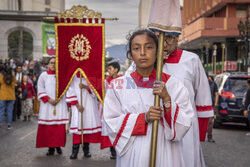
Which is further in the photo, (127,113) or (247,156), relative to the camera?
(247,156)

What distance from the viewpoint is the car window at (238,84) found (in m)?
12.3

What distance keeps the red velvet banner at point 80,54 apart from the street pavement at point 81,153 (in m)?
1.26

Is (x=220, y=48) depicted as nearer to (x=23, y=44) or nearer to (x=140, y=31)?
(x=23, y=44)

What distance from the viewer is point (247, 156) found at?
803 cm

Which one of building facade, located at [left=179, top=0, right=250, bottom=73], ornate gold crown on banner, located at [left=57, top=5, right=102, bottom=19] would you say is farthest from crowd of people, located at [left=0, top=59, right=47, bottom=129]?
building facade, located at [left=179, top=0, right=250, bottom=73]

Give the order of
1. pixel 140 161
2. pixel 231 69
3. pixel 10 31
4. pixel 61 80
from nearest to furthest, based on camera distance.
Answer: pixel 140 161
pixel 61 80
pixel 231 69
pixel 10 31

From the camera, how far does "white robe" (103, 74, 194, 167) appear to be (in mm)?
3168

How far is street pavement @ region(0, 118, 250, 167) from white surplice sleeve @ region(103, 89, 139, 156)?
3.77 meters

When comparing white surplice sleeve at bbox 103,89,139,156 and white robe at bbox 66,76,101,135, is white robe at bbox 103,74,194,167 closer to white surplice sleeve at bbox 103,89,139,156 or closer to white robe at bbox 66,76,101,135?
white surplice sleeve at bbox 103,89,139,156

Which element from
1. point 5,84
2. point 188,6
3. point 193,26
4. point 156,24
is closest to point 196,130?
point 156,24

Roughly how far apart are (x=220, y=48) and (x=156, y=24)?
1674 inches

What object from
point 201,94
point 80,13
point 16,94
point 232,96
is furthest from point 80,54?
point 16,94

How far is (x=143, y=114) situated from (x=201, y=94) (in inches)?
53.3

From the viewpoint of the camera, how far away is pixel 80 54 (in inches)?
316
